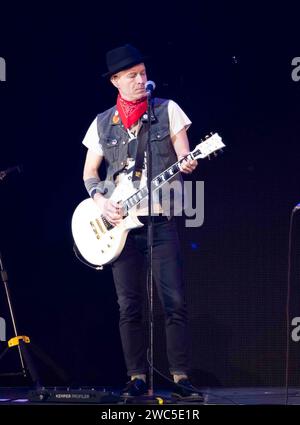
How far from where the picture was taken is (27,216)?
634 cm

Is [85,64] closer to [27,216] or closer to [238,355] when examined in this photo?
[27,216]

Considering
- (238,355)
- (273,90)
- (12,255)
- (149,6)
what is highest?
(149,6)

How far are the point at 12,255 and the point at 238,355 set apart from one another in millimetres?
1843

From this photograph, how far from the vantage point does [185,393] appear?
15.9 ft

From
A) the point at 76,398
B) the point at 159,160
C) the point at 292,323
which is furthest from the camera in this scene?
the point at 292,323

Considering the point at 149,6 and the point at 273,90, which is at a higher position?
the point at 149,6

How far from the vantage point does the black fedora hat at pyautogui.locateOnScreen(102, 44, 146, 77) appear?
514 cm

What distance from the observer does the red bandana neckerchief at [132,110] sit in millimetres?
5176

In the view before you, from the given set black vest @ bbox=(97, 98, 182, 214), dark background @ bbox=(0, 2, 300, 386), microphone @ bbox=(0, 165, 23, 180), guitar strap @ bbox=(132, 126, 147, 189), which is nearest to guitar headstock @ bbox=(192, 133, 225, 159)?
black vest @ bbox=(97, 98, 182, 214)

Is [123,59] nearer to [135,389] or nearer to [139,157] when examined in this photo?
[139,157]

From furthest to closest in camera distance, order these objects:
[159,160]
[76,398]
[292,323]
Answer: [292,323] → [159,160] → [76,398]

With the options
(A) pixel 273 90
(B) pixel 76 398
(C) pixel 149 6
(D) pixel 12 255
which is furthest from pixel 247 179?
(B) pixel 76 398

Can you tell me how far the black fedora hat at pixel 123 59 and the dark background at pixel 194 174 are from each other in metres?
0.96

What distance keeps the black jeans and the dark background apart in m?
1.01
